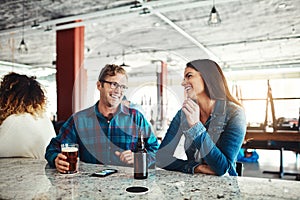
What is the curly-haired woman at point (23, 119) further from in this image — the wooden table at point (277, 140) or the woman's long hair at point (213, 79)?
the wooden table at point (277, 140)

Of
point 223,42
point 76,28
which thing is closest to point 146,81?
point 76,28

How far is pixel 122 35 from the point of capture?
6.63 ft

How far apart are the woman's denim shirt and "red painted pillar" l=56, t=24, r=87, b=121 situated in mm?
2631

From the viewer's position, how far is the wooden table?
11.0 feet

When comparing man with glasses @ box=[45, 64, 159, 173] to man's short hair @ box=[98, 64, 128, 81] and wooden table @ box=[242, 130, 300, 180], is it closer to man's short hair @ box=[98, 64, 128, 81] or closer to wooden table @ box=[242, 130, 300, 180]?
man's short hair @ box=[98, 64, 128, 81]

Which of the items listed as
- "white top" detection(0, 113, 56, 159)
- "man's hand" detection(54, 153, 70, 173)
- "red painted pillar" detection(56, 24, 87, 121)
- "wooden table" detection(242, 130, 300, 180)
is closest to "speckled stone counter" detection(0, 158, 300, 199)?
"man's hand" detection(54, 153, 70, 173)

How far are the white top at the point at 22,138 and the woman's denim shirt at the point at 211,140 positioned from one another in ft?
2.95

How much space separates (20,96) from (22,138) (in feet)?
1.09

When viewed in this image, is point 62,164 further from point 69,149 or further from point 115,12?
point 115,12

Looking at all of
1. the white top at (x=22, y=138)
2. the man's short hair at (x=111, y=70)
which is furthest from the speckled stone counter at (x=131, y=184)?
the man's short hair at (x=111, y=70)

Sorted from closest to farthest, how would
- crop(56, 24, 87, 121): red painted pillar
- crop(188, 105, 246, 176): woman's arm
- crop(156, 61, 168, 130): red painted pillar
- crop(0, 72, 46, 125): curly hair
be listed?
crop(188, 105, 246, 176): woman's arm
crop(156, 61, 168, 130): red painted pillar
crop(0, 72, 46, 125): curly hair
crop(56, 24, 87, 121): red painted pillar

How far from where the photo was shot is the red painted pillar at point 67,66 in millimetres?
4078

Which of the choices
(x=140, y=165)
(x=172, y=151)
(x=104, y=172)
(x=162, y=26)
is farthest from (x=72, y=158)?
(x=162, y=26)

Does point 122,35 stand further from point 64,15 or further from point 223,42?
point 223,42
